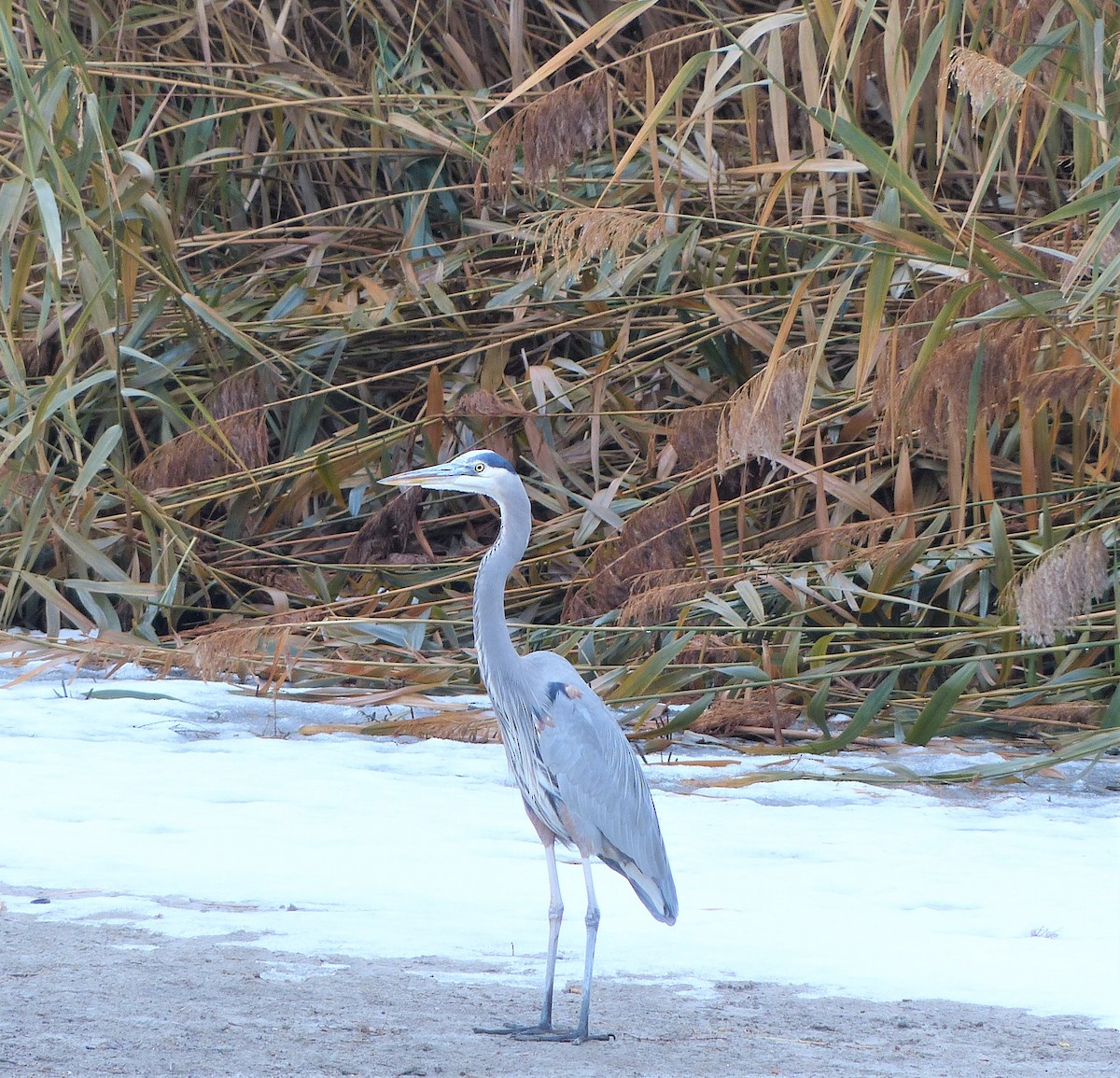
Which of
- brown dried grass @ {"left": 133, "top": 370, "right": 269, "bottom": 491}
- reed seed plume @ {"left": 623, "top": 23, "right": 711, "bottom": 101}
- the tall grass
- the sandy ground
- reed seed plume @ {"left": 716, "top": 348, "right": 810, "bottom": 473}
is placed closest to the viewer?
the sandy ground

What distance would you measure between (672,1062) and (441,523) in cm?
365

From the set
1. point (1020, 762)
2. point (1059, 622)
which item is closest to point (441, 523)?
point (1020, 762)

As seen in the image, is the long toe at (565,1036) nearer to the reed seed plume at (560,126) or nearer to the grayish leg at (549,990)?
the grayish leg at (549,990)

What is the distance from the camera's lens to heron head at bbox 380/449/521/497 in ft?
8.87

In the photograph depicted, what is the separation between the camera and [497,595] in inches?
106

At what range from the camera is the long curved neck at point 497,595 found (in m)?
2.67

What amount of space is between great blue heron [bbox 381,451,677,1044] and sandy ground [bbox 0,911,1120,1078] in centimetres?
19

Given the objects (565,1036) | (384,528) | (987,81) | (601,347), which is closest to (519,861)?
(565,1036)

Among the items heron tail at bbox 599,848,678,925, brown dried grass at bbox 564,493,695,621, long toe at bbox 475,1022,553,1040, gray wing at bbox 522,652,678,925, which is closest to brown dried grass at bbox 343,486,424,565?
brown dried grass at bbox 564,493,695,621

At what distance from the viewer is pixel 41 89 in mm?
4156

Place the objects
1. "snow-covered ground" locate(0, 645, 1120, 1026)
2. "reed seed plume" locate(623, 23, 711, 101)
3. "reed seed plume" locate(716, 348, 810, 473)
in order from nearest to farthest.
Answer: "snow-covered ground" locate(0, 645, 1120, 1026) → "reed seed plume" locate(716, 348, 810, 473) → "reed seed plume" locate(623, 23, 711, 101)

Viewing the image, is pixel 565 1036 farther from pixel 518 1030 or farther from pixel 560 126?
pixel 560 126

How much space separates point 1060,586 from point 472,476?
114 cm

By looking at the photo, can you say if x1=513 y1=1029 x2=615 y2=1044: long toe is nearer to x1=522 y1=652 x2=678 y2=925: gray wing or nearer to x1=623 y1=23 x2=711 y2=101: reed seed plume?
x1=522 y1=652 x2=678 y2=925: gray wing
